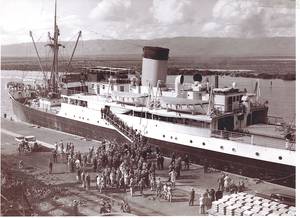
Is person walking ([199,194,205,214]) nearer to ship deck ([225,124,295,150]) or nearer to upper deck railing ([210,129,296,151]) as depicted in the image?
upper deck railing ([210,129,296,151])

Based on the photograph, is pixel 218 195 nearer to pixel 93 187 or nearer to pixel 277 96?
pixel 93 187

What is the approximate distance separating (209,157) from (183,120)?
3.36 feet

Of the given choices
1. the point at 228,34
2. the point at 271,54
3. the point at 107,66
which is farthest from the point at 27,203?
the point at 107,66

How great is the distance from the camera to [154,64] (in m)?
9.88

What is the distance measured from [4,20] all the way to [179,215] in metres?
4.33

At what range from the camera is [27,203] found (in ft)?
19.5

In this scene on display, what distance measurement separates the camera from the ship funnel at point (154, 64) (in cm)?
973

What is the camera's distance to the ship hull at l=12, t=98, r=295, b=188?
7.27 meters

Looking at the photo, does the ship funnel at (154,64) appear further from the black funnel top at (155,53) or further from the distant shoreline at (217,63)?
the distant shoreline at (217,63)

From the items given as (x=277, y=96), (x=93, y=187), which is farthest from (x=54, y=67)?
(x=277, y=96)

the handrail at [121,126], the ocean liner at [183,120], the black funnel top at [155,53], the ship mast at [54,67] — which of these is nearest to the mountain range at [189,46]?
the black funnel top at [155,53]

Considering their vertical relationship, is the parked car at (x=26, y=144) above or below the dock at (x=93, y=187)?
above

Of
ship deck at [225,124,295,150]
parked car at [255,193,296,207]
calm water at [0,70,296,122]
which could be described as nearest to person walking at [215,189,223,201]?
parked car at [255,193,296,207]

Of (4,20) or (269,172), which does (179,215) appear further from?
(4,20)
